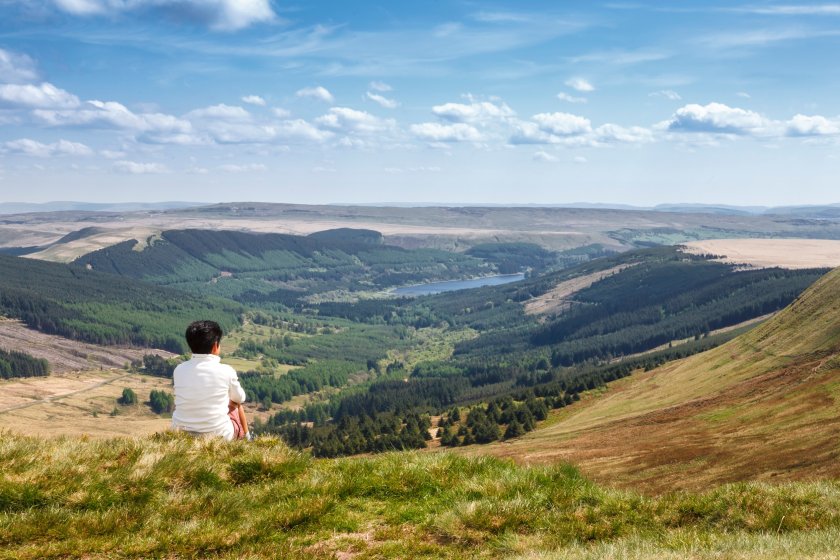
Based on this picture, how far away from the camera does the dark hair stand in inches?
680

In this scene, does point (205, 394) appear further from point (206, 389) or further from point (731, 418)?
point (731, 418)

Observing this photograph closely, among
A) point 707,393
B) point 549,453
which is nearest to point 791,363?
point 707,393

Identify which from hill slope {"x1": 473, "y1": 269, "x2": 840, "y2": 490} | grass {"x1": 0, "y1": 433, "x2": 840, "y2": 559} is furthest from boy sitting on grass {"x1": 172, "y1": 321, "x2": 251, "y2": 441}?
hill slope {"x1": 473, "y1": 269, "x2": 840, "y2": 490}

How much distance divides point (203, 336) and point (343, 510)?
19.6 ft

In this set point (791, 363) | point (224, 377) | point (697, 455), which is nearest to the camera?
point (224, 377)

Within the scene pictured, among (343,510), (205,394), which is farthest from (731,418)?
(205,394)

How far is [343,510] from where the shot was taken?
1533cm

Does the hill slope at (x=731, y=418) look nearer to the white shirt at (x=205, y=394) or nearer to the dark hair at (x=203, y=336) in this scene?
the white shirt at (x=205, y=394)

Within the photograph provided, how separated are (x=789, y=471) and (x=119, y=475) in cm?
3345

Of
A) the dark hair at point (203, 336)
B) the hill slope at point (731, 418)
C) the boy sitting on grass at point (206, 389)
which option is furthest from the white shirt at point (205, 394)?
the hill slope at point (731, 418)

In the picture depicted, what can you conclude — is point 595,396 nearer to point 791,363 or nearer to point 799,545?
point 791,363

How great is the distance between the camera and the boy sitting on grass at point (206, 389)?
1744 cm

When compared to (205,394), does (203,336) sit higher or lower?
higher

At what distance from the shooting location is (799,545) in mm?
12523
